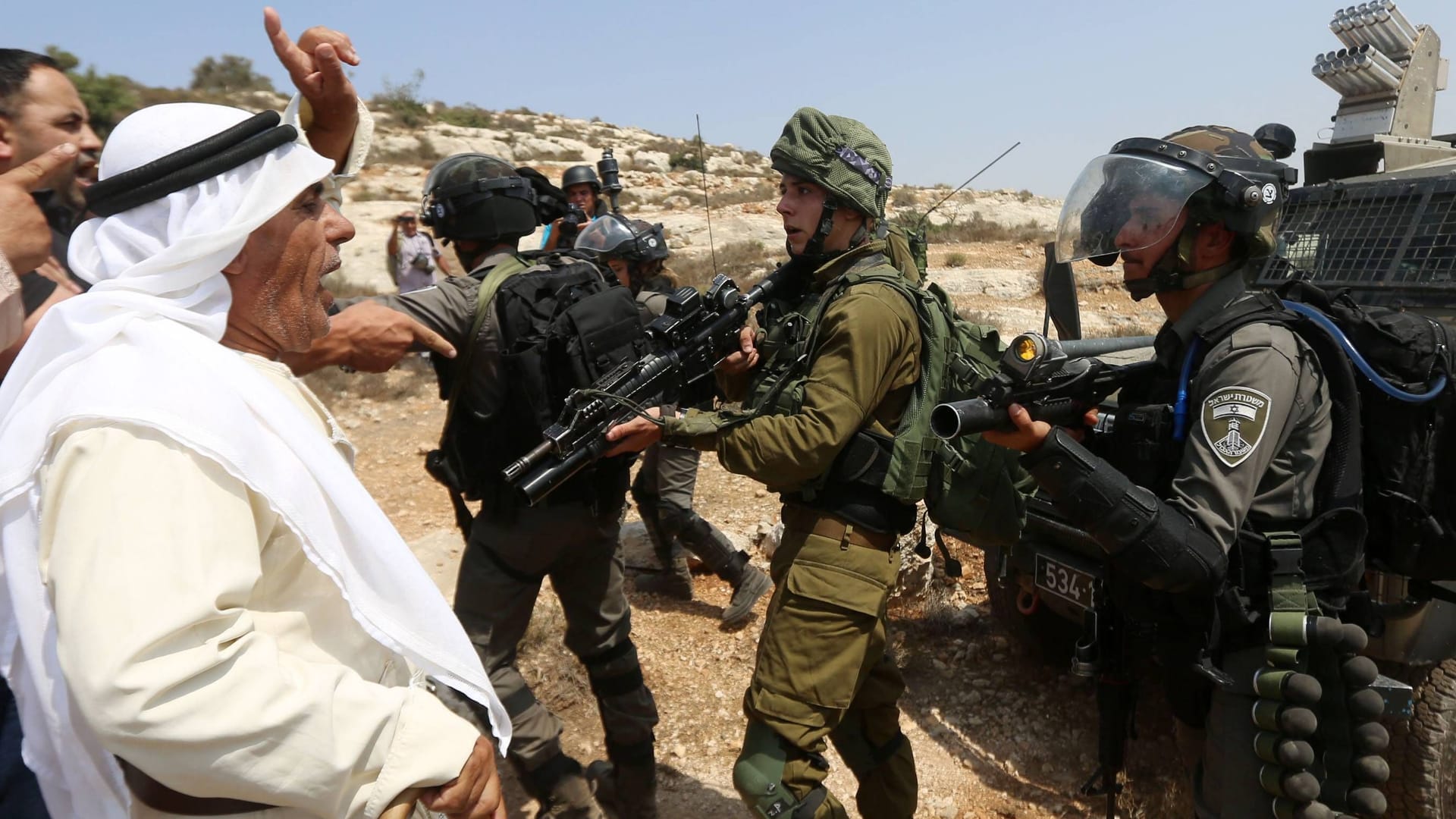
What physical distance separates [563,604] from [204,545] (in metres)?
2.17

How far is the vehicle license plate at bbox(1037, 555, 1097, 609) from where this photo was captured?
9.79ft

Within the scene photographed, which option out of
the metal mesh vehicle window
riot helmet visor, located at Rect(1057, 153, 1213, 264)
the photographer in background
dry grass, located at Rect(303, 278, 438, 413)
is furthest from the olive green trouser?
the photographer in background

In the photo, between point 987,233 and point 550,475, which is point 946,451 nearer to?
point 550,475

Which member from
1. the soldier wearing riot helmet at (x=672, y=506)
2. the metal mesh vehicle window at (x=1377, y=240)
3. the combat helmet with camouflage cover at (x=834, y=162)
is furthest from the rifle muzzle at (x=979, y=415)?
the soldier wearing riot helmet at (x=672, y=506)

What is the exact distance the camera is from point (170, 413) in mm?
1151

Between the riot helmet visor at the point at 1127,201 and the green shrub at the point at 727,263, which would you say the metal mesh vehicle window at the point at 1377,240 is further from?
the green shrub at the point at 727,263

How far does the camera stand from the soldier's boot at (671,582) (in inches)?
203

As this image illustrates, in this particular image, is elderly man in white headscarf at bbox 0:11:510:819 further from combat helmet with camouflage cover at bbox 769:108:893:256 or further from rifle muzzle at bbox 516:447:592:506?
combat helmet with camouflage cover at bbox 769:108:893:256

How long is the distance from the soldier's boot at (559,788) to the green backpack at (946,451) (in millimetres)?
1546

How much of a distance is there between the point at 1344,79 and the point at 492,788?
568 centimetres

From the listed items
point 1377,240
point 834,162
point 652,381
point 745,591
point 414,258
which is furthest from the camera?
point 414,258

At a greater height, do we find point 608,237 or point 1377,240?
point 1377,240

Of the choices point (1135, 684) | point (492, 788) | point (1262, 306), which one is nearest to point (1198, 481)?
point (1262, 306)

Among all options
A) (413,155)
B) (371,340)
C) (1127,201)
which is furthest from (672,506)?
(413,155)
